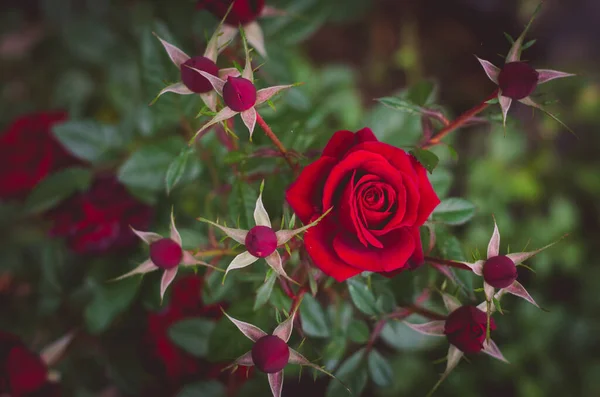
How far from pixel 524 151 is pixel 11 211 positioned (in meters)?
1.27

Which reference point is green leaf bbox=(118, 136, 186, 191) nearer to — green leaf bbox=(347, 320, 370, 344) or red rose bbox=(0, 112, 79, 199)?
red rose bbox=(0, 112, 79, 199)

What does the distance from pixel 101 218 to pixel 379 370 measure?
1.51 ft

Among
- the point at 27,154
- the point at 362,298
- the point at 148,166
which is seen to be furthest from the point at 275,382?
the point at 27,154

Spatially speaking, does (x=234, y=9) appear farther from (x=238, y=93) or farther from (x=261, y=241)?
(x=261, y=241)

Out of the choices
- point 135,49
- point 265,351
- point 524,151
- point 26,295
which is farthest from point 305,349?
point 524,151

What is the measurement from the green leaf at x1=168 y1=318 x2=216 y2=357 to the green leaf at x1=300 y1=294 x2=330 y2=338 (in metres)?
0.20

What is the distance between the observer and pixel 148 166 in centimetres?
69

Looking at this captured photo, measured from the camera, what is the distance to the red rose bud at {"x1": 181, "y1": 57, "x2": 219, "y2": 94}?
17.2 inches

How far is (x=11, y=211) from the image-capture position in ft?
3.44

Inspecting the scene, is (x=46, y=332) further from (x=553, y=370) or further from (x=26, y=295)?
(x=553, y=370)

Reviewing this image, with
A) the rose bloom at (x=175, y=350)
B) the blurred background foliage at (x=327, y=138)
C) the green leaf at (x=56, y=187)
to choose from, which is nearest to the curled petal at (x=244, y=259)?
the blurred background foliage at (x=327, y=138)

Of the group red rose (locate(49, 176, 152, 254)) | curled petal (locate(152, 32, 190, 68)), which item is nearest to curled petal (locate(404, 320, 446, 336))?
curled petal (locate(152, 32, 190, 68))

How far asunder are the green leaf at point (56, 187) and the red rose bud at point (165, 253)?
0.36 metres

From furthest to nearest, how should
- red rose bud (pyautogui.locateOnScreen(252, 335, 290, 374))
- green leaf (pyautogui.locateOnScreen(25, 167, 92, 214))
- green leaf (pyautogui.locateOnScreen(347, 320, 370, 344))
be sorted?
green leaf (pyautogui.locateOnScreen(25, 167, 92, 214)) < green leaf (pyautogui.locateOnScreen(347, 320, 370, 344)) < red rose bud (pyautogui.locateOnScreen(252, 335, 290, 374))
